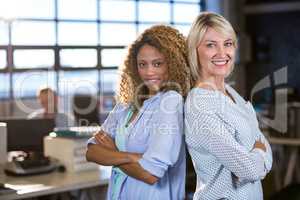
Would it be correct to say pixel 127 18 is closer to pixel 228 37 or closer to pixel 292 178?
pixel 292 178

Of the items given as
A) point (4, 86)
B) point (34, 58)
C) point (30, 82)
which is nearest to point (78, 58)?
Result: point (34, 58)

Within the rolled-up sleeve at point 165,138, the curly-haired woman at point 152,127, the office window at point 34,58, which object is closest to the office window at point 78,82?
the office window at point 34,58

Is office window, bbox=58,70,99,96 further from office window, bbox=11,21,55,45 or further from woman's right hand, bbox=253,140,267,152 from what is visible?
woman's right hand, bbox=253,140,267,152

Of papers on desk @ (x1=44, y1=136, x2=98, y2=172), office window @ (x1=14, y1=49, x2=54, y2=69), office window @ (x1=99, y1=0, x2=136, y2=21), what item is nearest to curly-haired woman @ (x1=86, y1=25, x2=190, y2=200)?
papers on desk @ (x1=44, y1=136, x2=98, y2=172)

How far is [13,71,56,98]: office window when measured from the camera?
743 cm

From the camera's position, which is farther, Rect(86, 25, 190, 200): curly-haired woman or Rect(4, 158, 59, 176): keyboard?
Rect(4, 158, 59, 176): keyboard

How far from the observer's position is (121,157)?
2057mm

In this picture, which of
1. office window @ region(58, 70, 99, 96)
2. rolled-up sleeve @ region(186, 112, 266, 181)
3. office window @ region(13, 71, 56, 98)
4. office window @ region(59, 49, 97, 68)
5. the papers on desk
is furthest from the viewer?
office window @ region(59, 49, 97, 68)

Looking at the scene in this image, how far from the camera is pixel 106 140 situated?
2.21m

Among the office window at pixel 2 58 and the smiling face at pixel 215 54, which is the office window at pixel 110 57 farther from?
the smiling face at pixel 215 54

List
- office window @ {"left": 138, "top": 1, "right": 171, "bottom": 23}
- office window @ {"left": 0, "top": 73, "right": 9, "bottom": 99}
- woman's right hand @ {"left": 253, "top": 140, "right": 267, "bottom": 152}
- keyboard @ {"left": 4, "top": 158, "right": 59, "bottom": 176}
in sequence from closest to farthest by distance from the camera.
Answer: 1. woman's right hand @ {"left": 253, "top": 140, "right": 267, "bottom": 152}
2. keyboard @ {"left": 4, "top": 158, "right": 59, "bottom": 176}
3. office window @ {"left": 0, "top": 73, "right": 9, "bottom": 99}
4. office window @ {"left": 138, "top": 1, "right": 171, "bottom": 23}

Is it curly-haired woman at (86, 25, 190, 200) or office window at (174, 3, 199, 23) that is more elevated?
office window at (174, 3, 199, 23)

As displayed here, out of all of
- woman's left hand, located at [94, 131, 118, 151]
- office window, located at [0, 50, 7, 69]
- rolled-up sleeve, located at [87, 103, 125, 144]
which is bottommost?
woman's left hand, located at [94, 131, 118, 151]

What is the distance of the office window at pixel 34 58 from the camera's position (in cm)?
744
